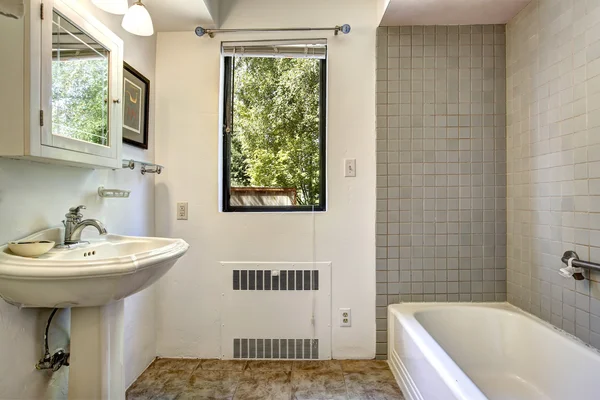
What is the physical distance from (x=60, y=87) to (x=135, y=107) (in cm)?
65

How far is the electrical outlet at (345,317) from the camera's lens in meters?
1.88

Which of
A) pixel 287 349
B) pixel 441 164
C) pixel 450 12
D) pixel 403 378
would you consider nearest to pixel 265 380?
pixel 287 349

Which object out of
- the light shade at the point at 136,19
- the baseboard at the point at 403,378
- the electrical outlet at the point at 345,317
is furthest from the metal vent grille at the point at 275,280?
the light shade at the point at 136,19

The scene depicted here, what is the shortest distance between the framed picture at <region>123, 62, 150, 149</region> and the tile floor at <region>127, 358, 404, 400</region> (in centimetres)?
128

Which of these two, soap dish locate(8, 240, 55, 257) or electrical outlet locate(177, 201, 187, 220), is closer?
soap dish locate(8, 240, 55, 257)

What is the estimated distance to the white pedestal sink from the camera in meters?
0.86

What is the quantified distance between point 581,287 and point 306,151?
1.50m

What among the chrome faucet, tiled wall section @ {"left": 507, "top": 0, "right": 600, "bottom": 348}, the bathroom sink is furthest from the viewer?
tiled wall section @ {"left": 507, "top": 0, "right": 600, "bottom": 348}

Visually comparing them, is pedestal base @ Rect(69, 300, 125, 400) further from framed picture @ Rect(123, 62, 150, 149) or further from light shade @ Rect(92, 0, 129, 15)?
light shade @ Rect(92, 0, 129, 15)

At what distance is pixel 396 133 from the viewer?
1858 mm

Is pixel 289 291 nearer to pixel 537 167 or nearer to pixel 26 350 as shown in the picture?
pixel 26 350

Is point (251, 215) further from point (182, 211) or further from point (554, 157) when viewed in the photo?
point (554, 157)

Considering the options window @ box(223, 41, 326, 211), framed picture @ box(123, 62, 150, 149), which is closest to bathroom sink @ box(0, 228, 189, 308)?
framed picture @ box(123, 62, 150, 149)

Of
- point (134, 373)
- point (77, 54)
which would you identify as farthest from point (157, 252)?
point (134, 373)
